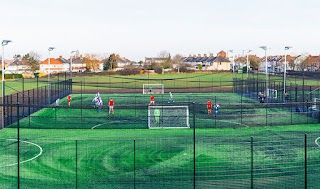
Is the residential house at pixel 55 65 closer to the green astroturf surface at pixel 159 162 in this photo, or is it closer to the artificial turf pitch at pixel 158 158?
the artificial turf pitch at pixel 158 158

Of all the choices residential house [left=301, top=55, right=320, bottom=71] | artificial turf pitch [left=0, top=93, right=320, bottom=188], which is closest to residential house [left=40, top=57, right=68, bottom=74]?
residential house [left=301, top=55, right=320, bottom=71]

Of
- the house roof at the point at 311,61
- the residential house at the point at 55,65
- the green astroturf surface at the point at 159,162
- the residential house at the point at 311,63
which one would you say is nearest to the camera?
the green astroturf surface at the point at 159,162

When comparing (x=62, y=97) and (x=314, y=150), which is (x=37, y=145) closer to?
(x=314, y=150)

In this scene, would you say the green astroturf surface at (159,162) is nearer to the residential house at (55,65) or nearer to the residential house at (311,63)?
the residential house at (311,63)

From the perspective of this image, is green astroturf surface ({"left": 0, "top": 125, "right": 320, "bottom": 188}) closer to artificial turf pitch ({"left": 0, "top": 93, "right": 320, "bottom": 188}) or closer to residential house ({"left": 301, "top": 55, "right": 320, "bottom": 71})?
artificial turf pitch ({"left": 0, "top": 93, "right": 320, "bottom": 188})

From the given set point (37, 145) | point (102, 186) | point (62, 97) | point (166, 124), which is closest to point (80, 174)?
point (102, 186)

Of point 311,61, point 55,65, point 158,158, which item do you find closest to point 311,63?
point 311,61

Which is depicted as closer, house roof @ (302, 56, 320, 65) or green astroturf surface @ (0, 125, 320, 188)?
green astroturf surface @ (0, 125, 320, 188)

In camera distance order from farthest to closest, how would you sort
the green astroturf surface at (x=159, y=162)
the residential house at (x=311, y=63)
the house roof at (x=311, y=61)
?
the house roof at (x=311, y=61), the residential house at (x=311, y=63), the green astroturf surface at (x=159, y=162)

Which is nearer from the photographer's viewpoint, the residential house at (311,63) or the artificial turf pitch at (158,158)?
the artificial turf pitch at (158,158)

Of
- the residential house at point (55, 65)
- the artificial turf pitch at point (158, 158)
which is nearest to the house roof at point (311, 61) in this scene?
the residential house at point (55, 65)

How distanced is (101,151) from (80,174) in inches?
153

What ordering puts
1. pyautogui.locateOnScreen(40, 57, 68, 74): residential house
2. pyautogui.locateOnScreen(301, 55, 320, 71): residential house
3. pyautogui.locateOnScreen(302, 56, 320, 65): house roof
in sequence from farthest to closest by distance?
pyautogui.locateOnScreen(40, 57, 68, 74): residential house < pyautogui.locateOnScreen(302, 56, 320, 65): house roof < pyautogui.locateOnScreen(301, 55, 320, 71): residential house

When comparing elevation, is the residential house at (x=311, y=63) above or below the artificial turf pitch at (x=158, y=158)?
above
